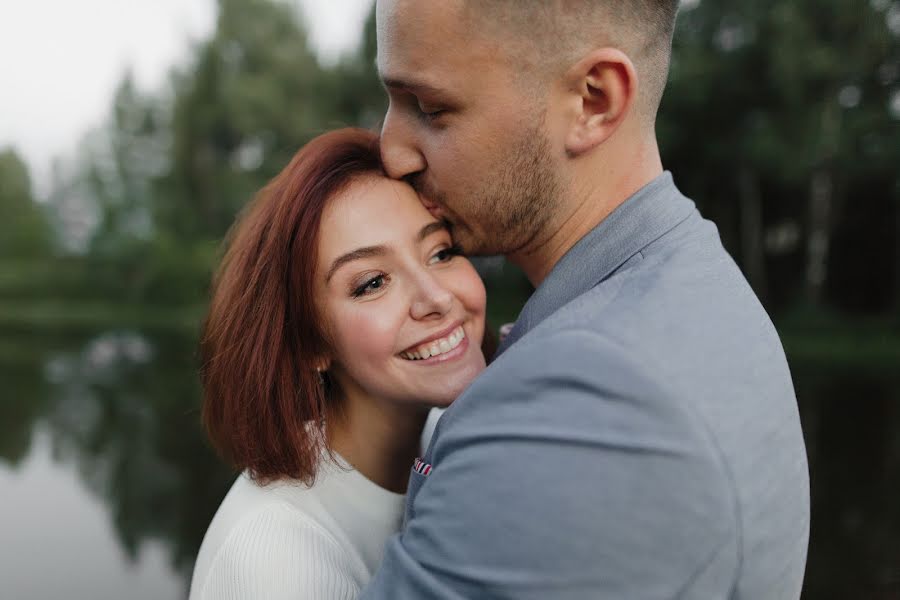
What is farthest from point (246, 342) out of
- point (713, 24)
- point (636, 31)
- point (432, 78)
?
point (713, 24)

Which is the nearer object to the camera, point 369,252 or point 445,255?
point 369,252

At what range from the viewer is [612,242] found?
1.62 meters

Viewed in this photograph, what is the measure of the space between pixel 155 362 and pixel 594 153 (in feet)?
52.7

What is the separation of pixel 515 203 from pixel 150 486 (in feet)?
23.1

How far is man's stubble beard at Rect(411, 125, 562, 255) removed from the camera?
1703 millimetres

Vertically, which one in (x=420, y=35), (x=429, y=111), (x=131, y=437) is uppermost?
(x=420, y=35)

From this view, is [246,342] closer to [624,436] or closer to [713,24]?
[624,436]

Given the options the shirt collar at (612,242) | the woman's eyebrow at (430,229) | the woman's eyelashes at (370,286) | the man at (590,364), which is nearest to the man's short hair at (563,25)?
the man at (590,364)

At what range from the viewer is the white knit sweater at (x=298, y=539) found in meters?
1.95

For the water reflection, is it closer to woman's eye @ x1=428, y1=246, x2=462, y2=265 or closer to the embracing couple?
the embracing couple

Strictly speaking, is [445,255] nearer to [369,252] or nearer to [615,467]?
[369,252]

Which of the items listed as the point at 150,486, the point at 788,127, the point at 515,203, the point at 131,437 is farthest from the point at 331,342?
the point at 788,127

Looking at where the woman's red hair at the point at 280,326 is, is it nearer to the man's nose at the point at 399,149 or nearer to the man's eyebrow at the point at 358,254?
the man's eyebrow at the point at 358,254

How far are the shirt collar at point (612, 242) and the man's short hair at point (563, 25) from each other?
271 millimetres
